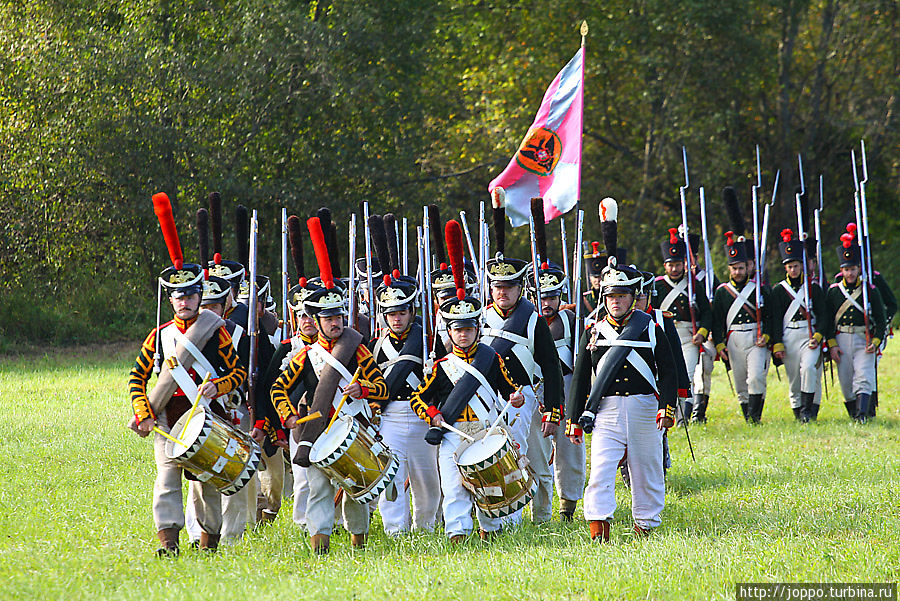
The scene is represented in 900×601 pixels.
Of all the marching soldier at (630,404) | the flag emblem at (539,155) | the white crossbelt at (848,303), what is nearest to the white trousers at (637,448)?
the marching soldier at (630,404)

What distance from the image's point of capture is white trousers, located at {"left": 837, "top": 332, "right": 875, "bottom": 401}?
13570 mm

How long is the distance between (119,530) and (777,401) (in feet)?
34.6

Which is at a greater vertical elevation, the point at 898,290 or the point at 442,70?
the point at 442,70

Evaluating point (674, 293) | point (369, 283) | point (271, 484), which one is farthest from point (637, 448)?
point (674, 293)

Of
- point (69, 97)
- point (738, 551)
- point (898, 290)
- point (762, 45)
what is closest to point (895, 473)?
point (738, 551)

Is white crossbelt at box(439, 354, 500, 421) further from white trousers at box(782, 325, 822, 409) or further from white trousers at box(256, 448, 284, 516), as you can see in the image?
white trousers at box(782, 325, 822, 409)

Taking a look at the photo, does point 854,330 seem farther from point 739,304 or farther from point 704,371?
point 704,371

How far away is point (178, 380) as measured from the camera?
727 centimetres

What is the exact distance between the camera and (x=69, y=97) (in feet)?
77.9

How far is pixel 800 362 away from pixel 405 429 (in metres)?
7.10

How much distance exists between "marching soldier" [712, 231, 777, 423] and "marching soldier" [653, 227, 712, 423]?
290 mm

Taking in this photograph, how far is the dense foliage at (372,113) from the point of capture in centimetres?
2425

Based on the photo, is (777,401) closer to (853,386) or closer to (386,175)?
(853,386)

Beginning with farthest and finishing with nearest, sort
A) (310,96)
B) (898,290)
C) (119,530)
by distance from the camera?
(898,290)
(310,96)
(119,530)
